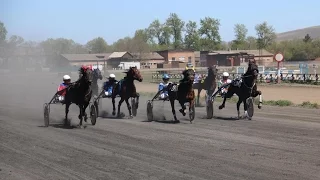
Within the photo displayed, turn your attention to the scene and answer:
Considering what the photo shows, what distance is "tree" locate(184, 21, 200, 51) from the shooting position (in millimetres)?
170000

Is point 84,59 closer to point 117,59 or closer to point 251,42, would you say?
point 117,59

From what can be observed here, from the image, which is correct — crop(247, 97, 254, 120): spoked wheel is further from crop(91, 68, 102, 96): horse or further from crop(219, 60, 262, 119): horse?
crop(91, 68, 102, 96): horse

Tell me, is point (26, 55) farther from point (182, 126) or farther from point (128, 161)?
point (128, 161)

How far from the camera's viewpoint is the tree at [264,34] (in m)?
154

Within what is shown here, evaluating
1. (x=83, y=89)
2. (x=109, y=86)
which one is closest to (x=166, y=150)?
(x=83, y=89)

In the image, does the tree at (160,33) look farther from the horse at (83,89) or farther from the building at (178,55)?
the horse at (83,89)

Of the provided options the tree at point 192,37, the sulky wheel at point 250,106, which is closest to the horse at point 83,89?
the sulky wheel at point 250,106

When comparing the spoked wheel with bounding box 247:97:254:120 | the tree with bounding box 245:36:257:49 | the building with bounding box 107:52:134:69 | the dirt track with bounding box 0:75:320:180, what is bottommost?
the dirt track with bounding box 0:75:320:180

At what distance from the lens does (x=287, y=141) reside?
12.4 meters

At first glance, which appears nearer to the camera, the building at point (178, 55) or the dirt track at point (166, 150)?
the dirt track at point (166, 150)

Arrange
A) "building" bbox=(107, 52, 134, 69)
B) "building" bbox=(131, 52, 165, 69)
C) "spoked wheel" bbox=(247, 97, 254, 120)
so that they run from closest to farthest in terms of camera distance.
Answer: "spoked wheel" bbox=(247, 97, 254, 120), "building" bbox=(107, 52, 134, 69), "building" bbox=(131, 52, 165, 69)

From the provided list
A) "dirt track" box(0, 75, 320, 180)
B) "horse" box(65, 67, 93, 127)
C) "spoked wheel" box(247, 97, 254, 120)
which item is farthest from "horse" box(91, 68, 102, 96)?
"spoked wheel" box(247, 97, 254, 120)

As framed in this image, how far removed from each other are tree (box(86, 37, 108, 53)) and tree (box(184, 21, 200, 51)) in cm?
3198

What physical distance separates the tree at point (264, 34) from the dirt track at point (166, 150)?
457ft
